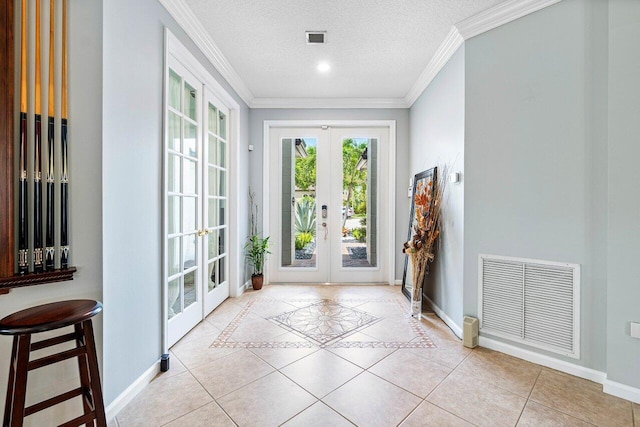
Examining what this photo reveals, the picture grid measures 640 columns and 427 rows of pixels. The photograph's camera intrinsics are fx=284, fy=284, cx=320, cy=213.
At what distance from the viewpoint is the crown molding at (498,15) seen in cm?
205

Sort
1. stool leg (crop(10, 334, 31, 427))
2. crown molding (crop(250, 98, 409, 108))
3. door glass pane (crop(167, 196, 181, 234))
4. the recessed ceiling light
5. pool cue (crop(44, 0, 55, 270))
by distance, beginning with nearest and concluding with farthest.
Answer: stool leg (crop(10, 334, 31, 427)) < pool cue (crop(44, 0, 55, 270)) < door glass pane (crop(167, 196, 181, 234)) < the recessed ceiling light < crown molding (crop(250, 98, 409, 108))

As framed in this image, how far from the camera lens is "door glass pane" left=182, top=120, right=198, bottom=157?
98.9 inches

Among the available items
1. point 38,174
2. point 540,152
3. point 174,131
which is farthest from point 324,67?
point 38,174

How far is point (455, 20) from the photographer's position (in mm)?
2338

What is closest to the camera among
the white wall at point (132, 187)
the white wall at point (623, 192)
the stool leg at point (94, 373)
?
the stool leg at point (94, 373)

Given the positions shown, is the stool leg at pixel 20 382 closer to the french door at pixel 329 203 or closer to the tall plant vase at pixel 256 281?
the tall plant vase at pixel 256 281

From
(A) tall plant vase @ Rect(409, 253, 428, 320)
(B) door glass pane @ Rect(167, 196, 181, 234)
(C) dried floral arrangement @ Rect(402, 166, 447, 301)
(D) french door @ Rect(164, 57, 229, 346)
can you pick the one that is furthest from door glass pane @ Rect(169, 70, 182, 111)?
(A) tall plant vase @ Rect(409, 253, 428, 320)

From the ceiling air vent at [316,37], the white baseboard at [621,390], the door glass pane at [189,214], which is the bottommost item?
the white baseboard at [621,390]

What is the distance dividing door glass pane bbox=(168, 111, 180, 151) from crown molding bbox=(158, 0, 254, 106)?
706 millimetres

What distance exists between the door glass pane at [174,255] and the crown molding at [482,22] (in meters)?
2.95

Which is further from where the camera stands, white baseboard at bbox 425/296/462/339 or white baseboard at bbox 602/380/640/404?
white baseboard at bbox 425/296/462/339

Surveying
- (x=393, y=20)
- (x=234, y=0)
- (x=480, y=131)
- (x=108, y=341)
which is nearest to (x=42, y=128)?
(x=108, y=341)

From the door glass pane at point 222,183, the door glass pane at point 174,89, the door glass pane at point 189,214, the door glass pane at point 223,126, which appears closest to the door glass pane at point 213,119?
the door glass pane at point 223,126

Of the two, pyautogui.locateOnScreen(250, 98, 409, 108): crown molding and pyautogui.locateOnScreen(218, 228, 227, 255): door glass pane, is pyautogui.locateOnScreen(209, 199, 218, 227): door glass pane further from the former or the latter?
pyautogui.locateOnScreen(250, 98, 409, 108): crown molding
